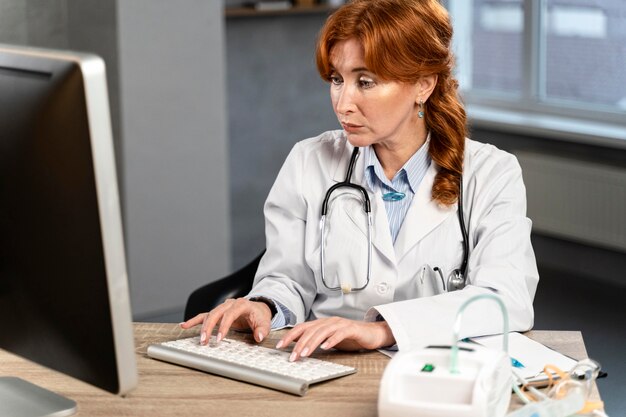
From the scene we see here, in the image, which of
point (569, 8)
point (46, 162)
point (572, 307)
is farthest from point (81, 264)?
point (569, 8)

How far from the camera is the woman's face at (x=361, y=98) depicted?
7.02ft

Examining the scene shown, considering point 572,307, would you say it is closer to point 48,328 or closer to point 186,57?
point 186,57

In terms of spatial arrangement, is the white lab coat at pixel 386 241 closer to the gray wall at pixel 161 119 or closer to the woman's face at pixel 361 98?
the woman's face at pixel 361 98

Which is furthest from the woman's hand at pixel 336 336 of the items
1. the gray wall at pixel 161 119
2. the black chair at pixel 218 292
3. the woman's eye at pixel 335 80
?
the gray wall at pixel 161 119

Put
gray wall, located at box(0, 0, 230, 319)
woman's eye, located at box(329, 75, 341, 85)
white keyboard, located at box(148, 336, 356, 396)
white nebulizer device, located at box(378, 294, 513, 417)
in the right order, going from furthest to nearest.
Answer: gray wall, located at box(0, 0, 230, 319) → woman's eye, located at box(329, 75, 341, 85) → white keyboard, located at box(148, 336, 356, 396) → white nebulizer device, located at box(378, 294, 513, 417)

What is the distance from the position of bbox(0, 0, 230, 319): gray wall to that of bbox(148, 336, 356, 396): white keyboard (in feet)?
8.43

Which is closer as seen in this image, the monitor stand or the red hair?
the monitor stand

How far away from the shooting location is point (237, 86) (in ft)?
17.9

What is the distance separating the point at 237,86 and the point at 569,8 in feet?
6.06

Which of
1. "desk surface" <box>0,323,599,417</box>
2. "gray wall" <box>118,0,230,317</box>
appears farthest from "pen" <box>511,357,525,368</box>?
→ "gray wall" <box>118,0,230,317</box>

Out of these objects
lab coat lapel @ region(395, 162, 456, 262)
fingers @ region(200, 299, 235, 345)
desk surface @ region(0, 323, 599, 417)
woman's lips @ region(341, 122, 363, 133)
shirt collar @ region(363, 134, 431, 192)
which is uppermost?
woman's lips @ region(341, 122, 363, 133)

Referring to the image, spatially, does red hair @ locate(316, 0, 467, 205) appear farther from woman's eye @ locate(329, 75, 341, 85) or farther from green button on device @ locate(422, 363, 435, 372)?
green button on device @ locate(422, 363, 435, 372)

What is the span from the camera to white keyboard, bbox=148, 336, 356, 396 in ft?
5.46

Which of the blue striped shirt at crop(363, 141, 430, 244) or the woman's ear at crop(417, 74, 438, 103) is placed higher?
the woman's ear at crop(417, 74, 438, 103)
